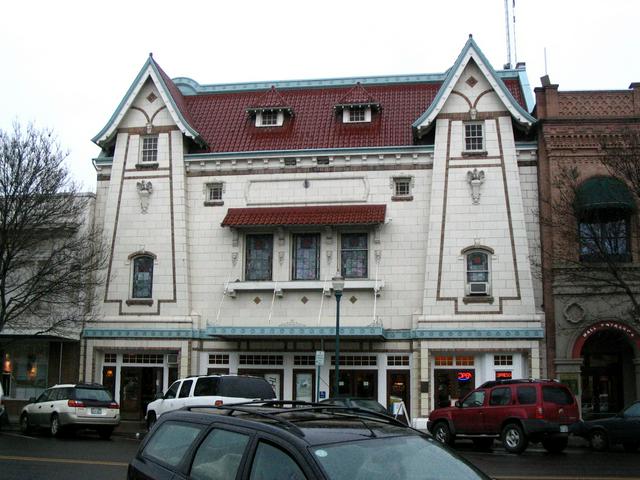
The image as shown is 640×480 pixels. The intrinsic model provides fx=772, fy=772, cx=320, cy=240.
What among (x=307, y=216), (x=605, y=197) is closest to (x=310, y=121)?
(x=307, y=216)

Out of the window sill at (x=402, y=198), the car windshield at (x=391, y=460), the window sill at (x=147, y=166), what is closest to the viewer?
the car windshield at (x=391, y=460)

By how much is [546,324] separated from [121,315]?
16007mm

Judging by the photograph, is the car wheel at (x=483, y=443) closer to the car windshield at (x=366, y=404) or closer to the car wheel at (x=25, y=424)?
the car windshield at (x=366, y=404)

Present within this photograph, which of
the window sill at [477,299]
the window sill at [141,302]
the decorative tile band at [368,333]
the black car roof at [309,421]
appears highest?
the window sill at [477,299]

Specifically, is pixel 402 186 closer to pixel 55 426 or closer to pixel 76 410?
pixel 76 410

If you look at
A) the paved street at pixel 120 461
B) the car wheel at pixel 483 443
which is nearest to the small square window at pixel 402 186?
the car wheel at pixel 483 443

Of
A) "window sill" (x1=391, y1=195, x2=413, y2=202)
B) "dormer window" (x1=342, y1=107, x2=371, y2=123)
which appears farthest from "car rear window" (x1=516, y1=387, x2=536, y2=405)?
"dormer window" (x1=342, y1=107, x2=371, y2=123)

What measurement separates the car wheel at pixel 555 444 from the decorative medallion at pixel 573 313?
7.50 meters

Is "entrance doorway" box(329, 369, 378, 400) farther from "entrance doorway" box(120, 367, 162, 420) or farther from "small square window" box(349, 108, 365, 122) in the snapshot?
"small square window" box(349, 108, 365, 122)

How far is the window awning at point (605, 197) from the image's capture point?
80.2ft

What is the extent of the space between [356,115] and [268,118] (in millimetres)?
3722

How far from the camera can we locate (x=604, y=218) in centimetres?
2556

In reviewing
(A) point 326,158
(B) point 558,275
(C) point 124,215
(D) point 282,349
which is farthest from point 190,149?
(B) point 558,275

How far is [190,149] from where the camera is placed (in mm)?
31688
